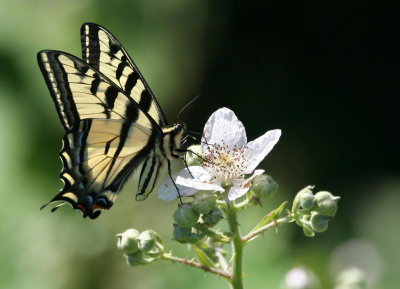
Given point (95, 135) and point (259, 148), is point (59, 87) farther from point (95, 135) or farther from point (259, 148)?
point (259, 148)

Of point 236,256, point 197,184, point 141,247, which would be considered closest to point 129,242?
point 141,247

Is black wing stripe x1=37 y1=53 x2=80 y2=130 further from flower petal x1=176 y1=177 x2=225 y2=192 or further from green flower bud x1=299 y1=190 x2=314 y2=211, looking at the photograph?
green flower bud x1=299 y1=190 x2=314 y2=211

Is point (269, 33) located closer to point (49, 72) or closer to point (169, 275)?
point (169, 275)

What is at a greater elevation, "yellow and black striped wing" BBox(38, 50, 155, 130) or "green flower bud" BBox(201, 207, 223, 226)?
"yellow and black striped wing" BBox(38, 50, 155, 130)

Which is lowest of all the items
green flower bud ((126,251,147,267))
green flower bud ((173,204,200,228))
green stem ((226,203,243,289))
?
green flower bud ((126,251,147,267))

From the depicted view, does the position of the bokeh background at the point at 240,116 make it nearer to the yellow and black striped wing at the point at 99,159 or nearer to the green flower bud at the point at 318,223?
the yellow and black striped wing at the point at 99,159

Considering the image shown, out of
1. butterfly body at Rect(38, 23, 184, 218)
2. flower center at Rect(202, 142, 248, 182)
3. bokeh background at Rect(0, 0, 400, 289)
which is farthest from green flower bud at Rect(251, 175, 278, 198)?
bokeh background at Rect(0, 0, 400, 289)

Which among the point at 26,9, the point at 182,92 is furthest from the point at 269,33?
the point at 26,9
